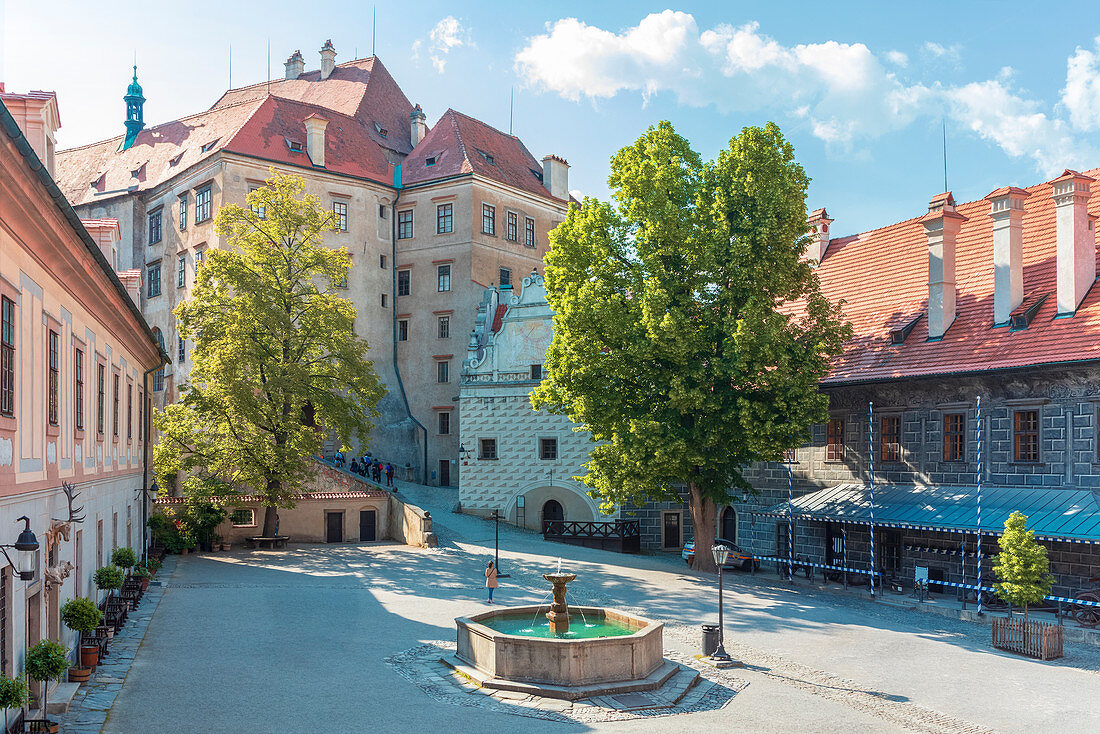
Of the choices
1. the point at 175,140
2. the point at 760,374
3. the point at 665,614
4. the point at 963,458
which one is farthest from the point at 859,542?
the point at 175,140

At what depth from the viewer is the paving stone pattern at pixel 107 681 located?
14.4 m

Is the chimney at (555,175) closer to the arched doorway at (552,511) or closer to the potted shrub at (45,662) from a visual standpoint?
the arched doorway at (552,511)

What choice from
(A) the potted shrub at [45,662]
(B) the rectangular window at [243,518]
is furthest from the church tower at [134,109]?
(A) the potted shrub at [45,662]

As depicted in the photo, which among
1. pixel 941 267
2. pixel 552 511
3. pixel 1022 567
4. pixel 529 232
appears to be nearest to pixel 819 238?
pixel 941 267

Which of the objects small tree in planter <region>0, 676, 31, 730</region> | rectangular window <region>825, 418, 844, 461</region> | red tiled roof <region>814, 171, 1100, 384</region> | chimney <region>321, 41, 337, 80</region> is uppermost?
chimney <region>321, 41, 337, 80</region>

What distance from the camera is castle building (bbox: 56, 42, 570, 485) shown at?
5191cm

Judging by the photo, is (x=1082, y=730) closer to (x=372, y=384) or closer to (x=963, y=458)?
(x=963, y=458)

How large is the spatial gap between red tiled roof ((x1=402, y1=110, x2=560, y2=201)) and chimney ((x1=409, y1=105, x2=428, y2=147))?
115 inches

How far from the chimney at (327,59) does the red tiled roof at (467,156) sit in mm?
10425

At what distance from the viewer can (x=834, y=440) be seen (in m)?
31.7

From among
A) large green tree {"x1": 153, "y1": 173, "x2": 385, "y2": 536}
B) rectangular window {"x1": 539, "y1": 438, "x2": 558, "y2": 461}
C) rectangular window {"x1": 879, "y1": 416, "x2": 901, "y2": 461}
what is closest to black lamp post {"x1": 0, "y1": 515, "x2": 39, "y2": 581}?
large green tree {"x1": 153, "y1": 173, "x2": 385, "y2": 536}

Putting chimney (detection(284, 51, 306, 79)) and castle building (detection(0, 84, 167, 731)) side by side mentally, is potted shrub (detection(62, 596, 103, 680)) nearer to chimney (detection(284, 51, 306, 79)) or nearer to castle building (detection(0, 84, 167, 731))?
castle building (detection(0, 84, 167, 731))

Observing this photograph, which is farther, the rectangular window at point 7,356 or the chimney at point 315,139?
the chimney at point 315,139

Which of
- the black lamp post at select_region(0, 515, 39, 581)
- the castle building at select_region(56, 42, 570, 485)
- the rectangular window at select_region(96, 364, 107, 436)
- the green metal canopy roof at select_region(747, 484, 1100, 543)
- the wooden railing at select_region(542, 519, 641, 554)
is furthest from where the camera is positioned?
the castle building at select_region(56, 42, 570, 485)
